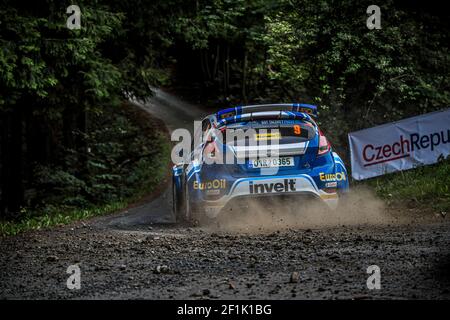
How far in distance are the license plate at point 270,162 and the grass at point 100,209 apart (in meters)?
4.18

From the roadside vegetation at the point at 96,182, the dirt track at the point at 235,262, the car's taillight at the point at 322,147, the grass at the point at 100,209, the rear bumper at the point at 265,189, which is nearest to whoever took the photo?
the dirt track at the point at 235,262

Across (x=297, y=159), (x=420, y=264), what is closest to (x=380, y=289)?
(x=420, y=264)

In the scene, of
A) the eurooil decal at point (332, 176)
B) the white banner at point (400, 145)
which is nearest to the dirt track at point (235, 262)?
the eurooil decal at point (332, 176)

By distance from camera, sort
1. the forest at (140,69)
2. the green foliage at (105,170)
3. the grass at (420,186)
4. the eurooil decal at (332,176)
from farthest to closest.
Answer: the green foliage at (105,170), the forest at (140,69), the grass at (420,186), the eurooil decal at (332,176)

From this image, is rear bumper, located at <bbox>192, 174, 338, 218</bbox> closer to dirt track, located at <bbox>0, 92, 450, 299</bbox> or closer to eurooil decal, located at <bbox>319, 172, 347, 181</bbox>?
eurooil decal, located at <bbox>319, 172, 347, 181</bbox>

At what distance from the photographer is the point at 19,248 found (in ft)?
29.1

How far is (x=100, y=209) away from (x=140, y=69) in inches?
219

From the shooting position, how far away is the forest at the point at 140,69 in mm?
15578

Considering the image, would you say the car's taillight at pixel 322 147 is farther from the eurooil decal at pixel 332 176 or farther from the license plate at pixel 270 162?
the license plate at pixel 270 162

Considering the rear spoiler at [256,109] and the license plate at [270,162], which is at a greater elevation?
the rear spoiler at [256,109]

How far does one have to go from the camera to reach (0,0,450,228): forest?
15.6 m

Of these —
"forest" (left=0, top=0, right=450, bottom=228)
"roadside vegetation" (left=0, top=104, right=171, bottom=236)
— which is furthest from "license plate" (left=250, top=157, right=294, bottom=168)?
"forest" (left=0, top=0, right=450, bottom=228)

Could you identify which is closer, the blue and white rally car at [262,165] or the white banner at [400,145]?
the blue and white rally car at [262,165]
